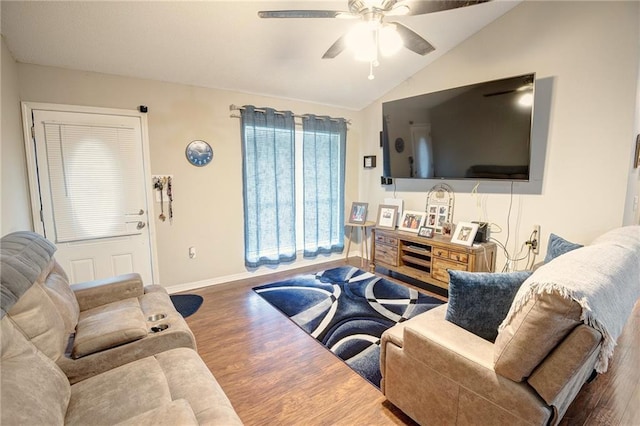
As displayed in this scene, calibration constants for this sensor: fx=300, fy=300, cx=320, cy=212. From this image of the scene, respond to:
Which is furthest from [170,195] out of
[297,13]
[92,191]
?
[297,13]

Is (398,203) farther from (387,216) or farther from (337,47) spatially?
(337,47)

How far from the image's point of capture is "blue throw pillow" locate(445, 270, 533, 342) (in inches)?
57.7

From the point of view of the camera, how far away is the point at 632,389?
190 centimetres

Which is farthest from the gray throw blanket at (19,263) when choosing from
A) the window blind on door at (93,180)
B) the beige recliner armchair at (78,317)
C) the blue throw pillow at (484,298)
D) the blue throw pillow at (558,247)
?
the blue throw pillow at (558,247)

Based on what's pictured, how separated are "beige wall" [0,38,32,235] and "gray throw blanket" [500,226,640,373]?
10.3 feet

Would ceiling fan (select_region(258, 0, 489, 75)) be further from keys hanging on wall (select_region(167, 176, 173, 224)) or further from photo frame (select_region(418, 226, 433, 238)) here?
keys hanging on wall (select_region(167, 176, 173, 224))

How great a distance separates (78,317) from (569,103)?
4.18 meters

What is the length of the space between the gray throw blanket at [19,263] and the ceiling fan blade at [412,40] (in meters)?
2.40

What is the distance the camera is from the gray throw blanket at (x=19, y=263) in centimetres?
112

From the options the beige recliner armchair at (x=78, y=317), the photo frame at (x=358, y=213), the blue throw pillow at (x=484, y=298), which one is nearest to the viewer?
the beige recliner armchair at (x=78, y=317)

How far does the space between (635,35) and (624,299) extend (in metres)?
2.33

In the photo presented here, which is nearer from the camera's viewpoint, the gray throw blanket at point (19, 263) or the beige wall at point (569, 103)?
the gray throw blanket at point (19, 263)

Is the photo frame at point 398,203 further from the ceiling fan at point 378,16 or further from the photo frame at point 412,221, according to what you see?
the ceiling fan at point 378,16

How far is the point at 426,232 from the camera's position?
3549 mm
